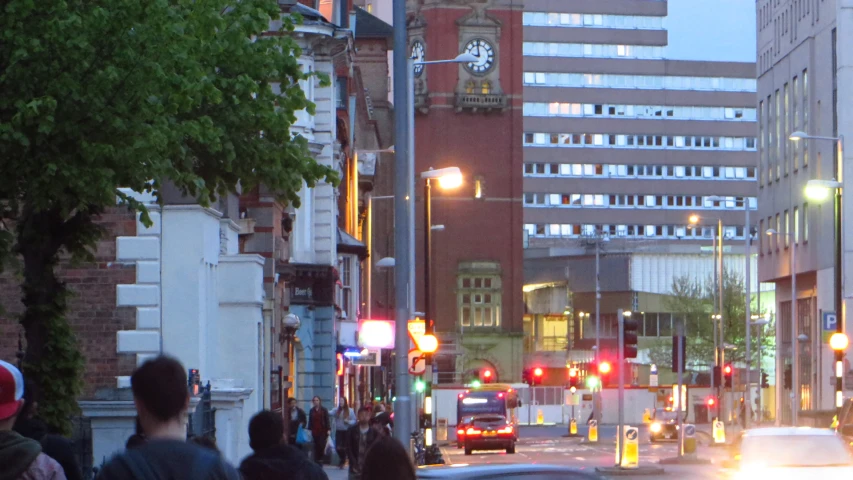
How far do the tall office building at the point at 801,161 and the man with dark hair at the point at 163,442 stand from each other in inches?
2589

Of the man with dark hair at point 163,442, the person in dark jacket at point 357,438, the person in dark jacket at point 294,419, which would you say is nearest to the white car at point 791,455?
the person in dark jacket at point 357,438

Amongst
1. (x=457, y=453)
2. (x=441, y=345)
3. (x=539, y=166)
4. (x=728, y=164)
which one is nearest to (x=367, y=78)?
(x=441, y=345)

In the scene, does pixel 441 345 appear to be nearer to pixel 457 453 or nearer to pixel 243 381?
pixel 457 453

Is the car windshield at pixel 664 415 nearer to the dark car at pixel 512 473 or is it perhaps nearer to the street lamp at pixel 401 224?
the street lamp at pixel 401 224

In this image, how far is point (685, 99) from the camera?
159 meters

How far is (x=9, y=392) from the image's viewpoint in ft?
21.8

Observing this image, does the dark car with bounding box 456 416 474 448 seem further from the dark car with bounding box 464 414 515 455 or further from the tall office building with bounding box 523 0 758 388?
the tall office building with bounding box 523 0 758 388

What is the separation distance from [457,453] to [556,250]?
82.9 m

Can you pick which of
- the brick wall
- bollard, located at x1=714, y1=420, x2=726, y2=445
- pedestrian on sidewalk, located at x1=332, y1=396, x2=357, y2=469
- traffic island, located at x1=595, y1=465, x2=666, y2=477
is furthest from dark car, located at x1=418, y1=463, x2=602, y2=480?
bollard, located at x1=714, y1=420, x2=726, y2=445

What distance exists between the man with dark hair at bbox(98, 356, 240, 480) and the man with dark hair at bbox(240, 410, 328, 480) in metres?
2.70

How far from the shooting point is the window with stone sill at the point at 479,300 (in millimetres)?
104375

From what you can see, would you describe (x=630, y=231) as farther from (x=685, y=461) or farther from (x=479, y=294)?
(x=685, y=461)

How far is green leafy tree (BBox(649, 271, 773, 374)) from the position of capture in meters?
107

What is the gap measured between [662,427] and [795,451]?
4369cm
